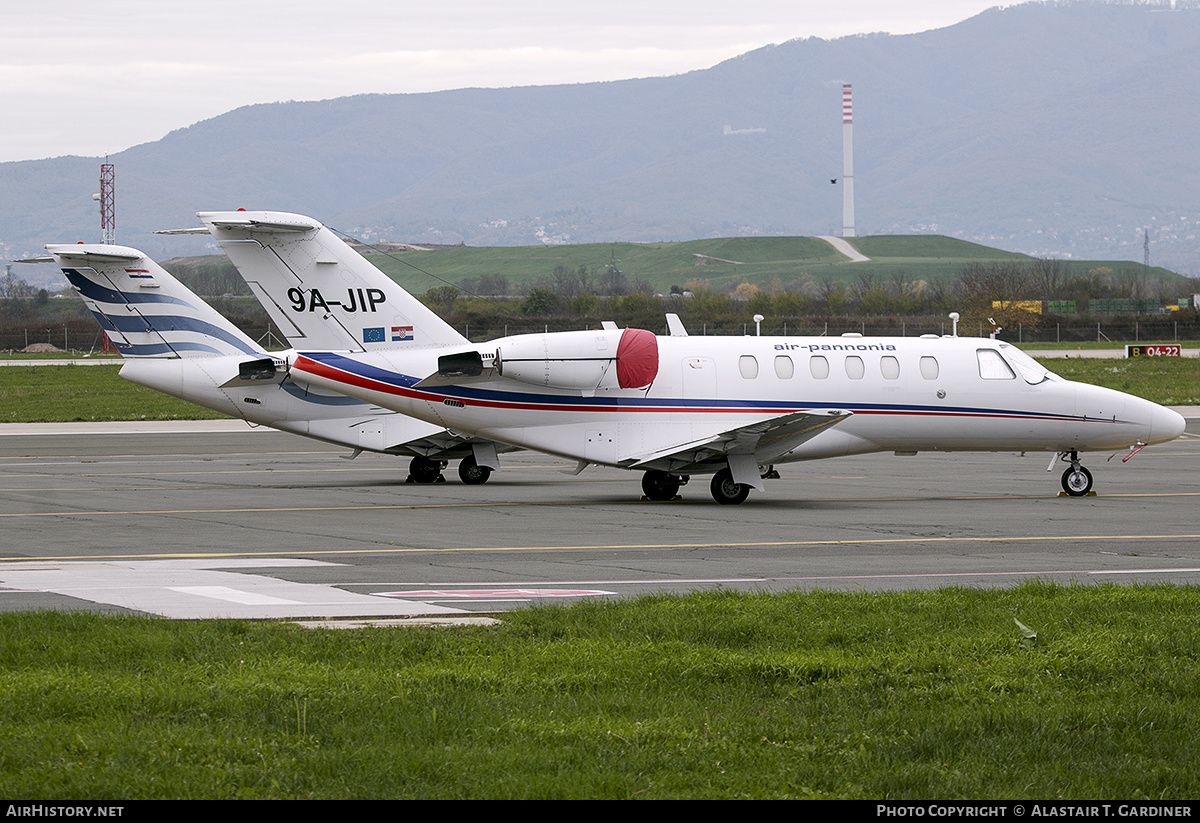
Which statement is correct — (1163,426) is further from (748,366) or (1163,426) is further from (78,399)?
(78,399)

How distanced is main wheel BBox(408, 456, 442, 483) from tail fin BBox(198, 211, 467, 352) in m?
3.70

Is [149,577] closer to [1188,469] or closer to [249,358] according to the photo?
[249,358]

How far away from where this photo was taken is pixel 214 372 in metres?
26.2

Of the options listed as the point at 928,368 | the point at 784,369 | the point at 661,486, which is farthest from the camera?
the point at 928,368

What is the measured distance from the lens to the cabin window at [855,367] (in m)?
23.6

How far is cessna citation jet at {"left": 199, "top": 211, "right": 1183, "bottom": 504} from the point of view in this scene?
882 inches

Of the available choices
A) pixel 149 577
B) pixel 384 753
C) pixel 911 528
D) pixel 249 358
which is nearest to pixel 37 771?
pixel 384 753

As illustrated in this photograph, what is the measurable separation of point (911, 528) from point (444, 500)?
7992mm

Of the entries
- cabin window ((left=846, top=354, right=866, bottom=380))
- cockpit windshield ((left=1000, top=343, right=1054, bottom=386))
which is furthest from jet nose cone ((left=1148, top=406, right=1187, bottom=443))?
cabin window ((left=846, top=354, right=866, bottom=380))

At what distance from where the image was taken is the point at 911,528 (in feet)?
62.7

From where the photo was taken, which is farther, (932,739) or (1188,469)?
(1188,469)

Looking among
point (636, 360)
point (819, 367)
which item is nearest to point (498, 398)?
point (636, 360)

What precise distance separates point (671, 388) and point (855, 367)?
3.32 m

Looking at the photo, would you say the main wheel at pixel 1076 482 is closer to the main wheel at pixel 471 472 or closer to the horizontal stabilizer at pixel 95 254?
the main wheel at pixel 471 472
